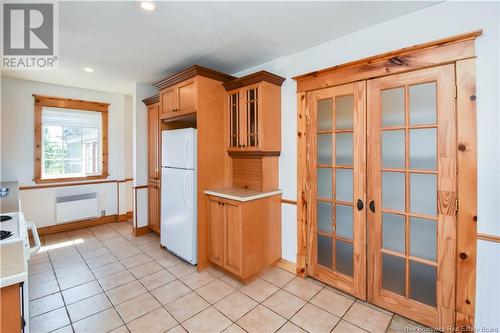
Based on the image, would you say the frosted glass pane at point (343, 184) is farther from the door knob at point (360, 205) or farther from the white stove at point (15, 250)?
the white stove at point (15, 250)

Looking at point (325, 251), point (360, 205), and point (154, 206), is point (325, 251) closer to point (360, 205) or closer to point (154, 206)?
point (360, 205)

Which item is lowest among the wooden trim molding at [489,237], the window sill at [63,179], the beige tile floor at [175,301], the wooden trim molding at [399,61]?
the beige tile floor at [175,301]

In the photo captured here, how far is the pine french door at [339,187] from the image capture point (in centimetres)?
224

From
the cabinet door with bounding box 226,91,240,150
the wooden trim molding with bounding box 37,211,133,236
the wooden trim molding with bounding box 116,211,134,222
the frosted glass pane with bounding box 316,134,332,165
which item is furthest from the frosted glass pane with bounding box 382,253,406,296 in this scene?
the wooden trim molding with bounding box 37,211,133,236

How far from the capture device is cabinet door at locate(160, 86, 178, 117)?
3.17 m

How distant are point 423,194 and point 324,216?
939mm

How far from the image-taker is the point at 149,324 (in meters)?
1.94

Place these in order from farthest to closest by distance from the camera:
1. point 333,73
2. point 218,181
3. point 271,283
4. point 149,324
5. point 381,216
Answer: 1. point 218,181
2. point 271,283
3. point 333,73
4. point 381,216
5. point 149,324

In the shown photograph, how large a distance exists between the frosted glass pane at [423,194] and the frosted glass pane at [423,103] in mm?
461

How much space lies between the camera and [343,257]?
2400 mm

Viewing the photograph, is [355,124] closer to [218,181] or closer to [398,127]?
[398,127]

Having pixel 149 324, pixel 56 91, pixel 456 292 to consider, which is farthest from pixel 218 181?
pixel 56 91

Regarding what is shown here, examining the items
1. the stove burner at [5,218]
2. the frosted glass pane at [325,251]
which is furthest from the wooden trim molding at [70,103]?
the frosted glass pane at [325,251]

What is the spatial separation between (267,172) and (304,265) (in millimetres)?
1166
